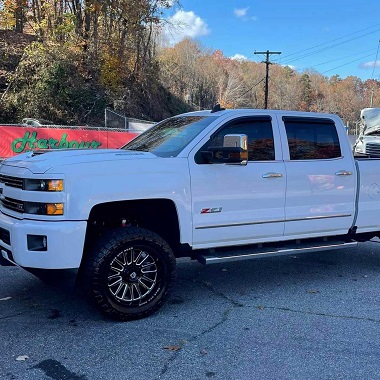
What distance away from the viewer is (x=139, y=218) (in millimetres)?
4754

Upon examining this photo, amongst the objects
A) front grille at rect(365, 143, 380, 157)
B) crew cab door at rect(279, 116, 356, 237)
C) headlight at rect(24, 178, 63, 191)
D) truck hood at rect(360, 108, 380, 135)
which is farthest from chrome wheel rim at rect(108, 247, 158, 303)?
truck hood at rect(360, 108, 380, 135)

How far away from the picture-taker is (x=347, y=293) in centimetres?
532

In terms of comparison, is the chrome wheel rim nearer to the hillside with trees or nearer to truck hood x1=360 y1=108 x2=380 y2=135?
truck hood x1=360 y1=108 x2=380 y2=135

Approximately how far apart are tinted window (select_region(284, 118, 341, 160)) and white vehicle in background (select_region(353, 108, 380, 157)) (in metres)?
9.66

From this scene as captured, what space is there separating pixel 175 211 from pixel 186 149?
64 cm

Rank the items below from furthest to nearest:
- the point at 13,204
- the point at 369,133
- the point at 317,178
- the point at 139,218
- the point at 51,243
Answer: the point at 369,133 < the point at 317,178 < the point at 139,218 < the point at 13,204 < the point at 51,243

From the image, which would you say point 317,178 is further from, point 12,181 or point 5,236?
point 5,236

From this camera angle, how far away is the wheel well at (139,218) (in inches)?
173

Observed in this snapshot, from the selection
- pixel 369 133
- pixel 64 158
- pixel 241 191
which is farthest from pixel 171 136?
pixel 369 133

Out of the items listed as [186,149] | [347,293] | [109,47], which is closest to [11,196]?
[186,149]

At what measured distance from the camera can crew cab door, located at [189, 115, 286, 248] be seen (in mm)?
4598

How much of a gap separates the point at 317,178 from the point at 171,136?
177 cm

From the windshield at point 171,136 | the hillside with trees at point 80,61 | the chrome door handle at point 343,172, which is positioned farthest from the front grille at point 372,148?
the hillside with trees at point 80,61

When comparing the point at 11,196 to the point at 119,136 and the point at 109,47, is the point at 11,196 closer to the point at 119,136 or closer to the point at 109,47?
the point at 119,136
